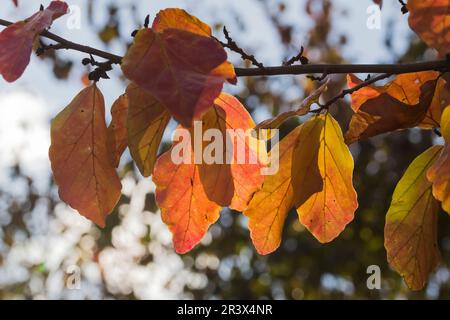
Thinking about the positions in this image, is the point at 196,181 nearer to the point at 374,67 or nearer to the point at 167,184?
the point at 167,184

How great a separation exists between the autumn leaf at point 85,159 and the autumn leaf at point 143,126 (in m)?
0.10

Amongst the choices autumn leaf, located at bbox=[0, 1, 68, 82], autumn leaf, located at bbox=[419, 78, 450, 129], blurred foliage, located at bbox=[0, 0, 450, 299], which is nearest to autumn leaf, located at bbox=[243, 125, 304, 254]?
autumn leaf, located at bbox=[419, 78, 450, 129]

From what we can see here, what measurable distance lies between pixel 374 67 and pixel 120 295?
16.0ft

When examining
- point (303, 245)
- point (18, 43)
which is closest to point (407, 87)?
point (18, 43)

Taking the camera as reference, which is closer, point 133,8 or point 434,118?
point 434,118

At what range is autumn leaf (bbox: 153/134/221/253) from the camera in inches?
43.9

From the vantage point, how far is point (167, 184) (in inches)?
44.1

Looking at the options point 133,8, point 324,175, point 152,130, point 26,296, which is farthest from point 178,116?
point 26,296

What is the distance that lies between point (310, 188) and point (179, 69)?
1.18ft

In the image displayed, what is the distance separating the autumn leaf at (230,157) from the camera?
1.06 m

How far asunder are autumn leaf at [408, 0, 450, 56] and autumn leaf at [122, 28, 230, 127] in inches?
10.5

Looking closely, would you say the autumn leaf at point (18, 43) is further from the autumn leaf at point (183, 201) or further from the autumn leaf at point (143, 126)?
the autumn leaf at point (183, 201)

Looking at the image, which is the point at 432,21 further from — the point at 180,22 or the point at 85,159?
the point at 85,159

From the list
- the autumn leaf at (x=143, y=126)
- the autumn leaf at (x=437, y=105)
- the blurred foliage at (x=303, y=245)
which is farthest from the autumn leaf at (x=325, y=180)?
the blurred foliage at (x=303, y=245)
